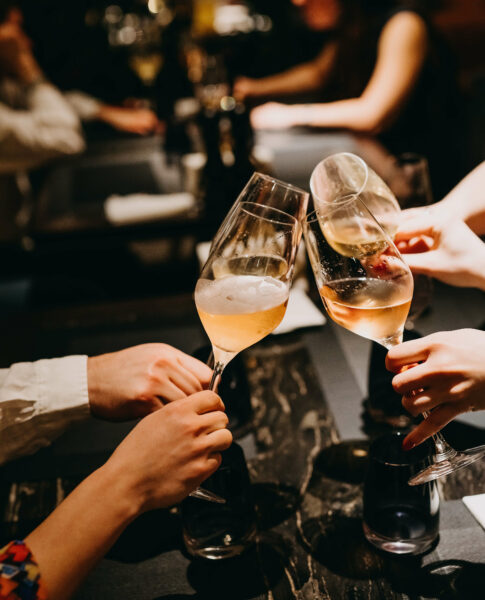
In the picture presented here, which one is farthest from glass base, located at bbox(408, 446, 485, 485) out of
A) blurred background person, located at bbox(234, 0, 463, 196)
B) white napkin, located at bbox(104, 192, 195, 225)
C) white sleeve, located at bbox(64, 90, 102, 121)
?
white sleeve, located at bbox(64, 90, 102, 121)

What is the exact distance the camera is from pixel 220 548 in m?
0.75

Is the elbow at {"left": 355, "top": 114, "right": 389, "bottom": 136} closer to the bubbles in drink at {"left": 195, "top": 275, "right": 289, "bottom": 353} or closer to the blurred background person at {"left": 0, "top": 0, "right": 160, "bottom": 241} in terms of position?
the blurred background person at {"left": 0, "top": 0, "right": 160, "bottom": 241}

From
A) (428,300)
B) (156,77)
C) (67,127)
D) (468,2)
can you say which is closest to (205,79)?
(67,127)

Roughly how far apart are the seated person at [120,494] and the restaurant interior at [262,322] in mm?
37

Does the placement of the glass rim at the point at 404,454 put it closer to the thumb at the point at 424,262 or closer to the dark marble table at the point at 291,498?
the dark marble table at the point at 291,498

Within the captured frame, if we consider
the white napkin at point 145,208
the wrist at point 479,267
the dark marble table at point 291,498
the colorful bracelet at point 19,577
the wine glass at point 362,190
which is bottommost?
the dark marble table at point 291,498

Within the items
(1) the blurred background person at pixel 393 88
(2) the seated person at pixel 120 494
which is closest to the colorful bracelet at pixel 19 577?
(2) the seated person at pixel 120 494

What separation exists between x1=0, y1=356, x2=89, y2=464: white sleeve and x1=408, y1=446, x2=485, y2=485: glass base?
0.49 metres

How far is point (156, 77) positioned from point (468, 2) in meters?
3.63

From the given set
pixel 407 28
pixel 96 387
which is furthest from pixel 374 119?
pixel 96 387

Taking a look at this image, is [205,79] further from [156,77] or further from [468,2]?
[468,2]

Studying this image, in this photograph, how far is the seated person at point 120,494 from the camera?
2.07 feet

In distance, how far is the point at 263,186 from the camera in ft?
2.61

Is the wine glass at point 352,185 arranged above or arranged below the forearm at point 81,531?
above
